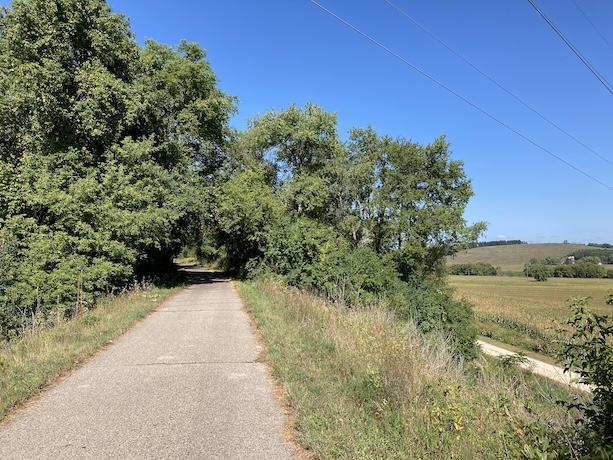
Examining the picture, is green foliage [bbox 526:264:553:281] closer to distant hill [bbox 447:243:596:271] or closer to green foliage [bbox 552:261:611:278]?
green foliage [bbox 552:261:611:278]

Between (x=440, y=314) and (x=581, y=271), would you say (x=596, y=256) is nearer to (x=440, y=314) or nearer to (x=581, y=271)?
(x=581, y=271)

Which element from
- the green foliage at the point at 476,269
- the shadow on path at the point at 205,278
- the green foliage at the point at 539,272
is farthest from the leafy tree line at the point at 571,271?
the shadow on path at the point at 205,278

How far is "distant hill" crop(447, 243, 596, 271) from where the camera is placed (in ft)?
417

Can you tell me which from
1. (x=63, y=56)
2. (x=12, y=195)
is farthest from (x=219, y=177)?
(x=12, y=195)

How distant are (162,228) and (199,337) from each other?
41.3ft

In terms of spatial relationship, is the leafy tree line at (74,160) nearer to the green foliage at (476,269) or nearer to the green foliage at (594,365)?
the green foliage at (594,365)

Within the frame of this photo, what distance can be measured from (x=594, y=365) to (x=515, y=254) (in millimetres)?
160885

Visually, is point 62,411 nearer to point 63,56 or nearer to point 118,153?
point 118,153

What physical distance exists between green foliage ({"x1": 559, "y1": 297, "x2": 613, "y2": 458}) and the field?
127532mm

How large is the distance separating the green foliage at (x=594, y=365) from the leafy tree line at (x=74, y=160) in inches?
537

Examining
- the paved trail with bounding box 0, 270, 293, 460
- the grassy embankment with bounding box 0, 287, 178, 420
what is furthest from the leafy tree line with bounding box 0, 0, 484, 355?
the paved trail with bounding box 0, 270, 293, 460

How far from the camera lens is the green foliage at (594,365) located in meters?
3.12

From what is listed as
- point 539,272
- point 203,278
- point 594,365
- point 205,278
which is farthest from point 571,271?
point 594,365

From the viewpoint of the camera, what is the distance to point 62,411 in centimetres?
480
